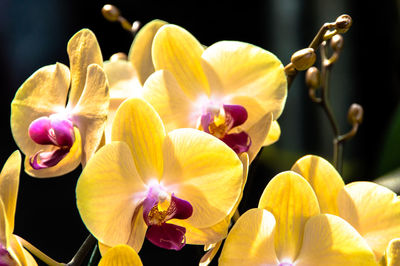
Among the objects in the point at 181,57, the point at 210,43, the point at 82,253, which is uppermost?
the point at 181,57

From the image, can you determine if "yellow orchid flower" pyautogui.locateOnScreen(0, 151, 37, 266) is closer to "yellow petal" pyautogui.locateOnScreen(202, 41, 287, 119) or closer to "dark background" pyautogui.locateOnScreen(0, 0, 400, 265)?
"yellow petal" pyautogui.locateOnScreen(202, 41, 287, 119)

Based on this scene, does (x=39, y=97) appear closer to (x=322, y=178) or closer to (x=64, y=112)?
(x=64, y=112)

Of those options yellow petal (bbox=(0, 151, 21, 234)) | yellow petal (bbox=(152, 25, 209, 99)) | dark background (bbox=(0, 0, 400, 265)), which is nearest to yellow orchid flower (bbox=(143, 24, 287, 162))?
yellow petal (bbox=(152, 25, 209, 99))

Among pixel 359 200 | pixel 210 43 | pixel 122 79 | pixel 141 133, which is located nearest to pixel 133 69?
pixel 122 79

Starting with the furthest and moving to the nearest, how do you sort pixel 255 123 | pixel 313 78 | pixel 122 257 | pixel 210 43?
pixel 210 43
pixel 313 78
pixel 255 123
pixel 122 257

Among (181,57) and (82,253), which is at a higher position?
(181,57)

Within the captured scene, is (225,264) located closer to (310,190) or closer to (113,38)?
(310,190)
